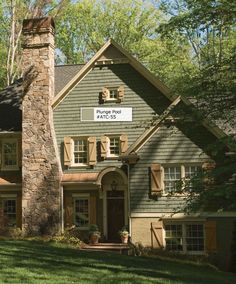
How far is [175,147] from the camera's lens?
62.1 feet

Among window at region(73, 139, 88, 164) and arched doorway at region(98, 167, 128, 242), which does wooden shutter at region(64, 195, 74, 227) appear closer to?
arched doorway at region(98, 167, 128, 242)

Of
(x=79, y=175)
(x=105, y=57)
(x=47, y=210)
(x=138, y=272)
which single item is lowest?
(x=138, y=272)

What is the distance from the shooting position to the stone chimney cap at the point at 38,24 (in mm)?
21375

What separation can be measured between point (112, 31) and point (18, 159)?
2112cm

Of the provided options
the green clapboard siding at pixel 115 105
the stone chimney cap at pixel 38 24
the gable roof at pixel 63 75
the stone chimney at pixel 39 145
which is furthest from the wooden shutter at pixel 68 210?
the stone chimney cap at pixel 38 24

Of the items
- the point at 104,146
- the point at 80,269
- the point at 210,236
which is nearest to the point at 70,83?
the point at 104,146

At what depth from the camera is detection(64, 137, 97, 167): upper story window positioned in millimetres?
20672

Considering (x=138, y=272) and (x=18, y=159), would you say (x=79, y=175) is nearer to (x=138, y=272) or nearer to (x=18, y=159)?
(x=18, y=159)

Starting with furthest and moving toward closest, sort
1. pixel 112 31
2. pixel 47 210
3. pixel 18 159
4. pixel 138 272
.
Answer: pixel 112 31 < pixel 18 159 < pixel 47 210 < pixel 138 272

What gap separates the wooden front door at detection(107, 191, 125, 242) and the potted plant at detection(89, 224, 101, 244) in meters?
0.79

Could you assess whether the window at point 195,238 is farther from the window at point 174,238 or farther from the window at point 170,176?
the window at point 170,176

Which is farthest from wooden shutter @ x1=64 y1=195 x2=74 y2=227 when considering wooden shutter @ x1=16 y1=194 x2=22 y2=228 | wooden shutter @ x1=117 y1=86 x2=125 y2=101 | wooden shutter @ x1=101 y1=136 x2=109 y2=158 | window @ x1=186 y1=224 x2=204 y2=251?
window @ x1=186 y1=224 x2=204 y2=251

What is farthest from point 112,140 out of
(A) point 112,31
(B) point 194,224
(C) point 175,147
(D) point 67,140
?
(A) point 112,31

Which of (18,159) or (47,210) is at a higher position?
(18,159)
